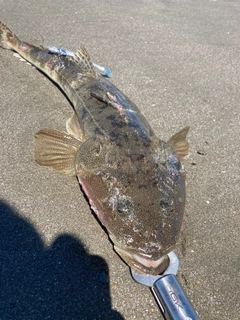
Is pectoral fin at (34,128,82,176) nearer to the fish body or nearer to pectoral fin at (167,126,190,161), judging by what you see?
the fish body

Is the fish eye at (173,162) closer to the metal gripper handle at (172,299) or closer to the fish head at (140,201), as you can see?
the fish head at (140,201)

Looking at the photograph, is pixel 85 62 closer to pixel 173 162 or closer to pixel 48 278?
pixel 173 162

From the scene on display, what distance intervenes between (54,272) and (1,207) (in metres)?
0.82

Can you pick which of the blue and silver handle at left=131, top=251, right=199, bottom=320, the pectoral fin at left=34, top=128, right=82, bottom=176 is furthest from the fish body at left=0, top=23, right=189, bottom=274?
the blue and silver handle at left=131, top=251, right=199, bottom=320

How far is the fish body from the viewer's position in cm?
230

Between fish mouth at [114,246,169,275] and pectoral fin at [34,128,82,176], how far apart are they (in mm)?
1097

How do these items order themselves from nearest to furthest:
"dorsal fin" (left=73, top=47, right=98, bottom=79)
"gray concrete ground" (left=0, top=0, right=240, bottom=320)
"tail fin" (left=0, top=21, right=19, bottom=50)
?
"gray concrete ground" (left=0, top=0, right=240, bottom=320) < "dorsal fin" (left=73, top=47, right=98, bottom=79) < "tail fin" (left=0, top=21, right=19, bottom=50)

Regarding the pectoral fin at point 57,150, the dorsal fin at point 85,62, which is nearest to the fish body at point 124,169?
the pectoral fin at point 57,150

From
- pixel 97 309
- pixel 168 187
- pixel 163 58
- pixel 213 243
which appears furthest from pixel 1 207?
pixel 163 58

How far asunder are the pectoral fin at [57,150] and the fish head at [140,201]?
42 cm

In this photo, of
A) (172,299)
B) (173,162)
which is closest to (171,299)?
(172,299)

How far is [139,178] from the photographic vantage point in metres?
2.48

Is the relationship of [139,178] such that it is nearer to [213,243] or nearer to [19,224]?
[213,243]

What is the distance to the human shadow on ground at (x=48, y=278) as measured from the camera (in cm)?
228
